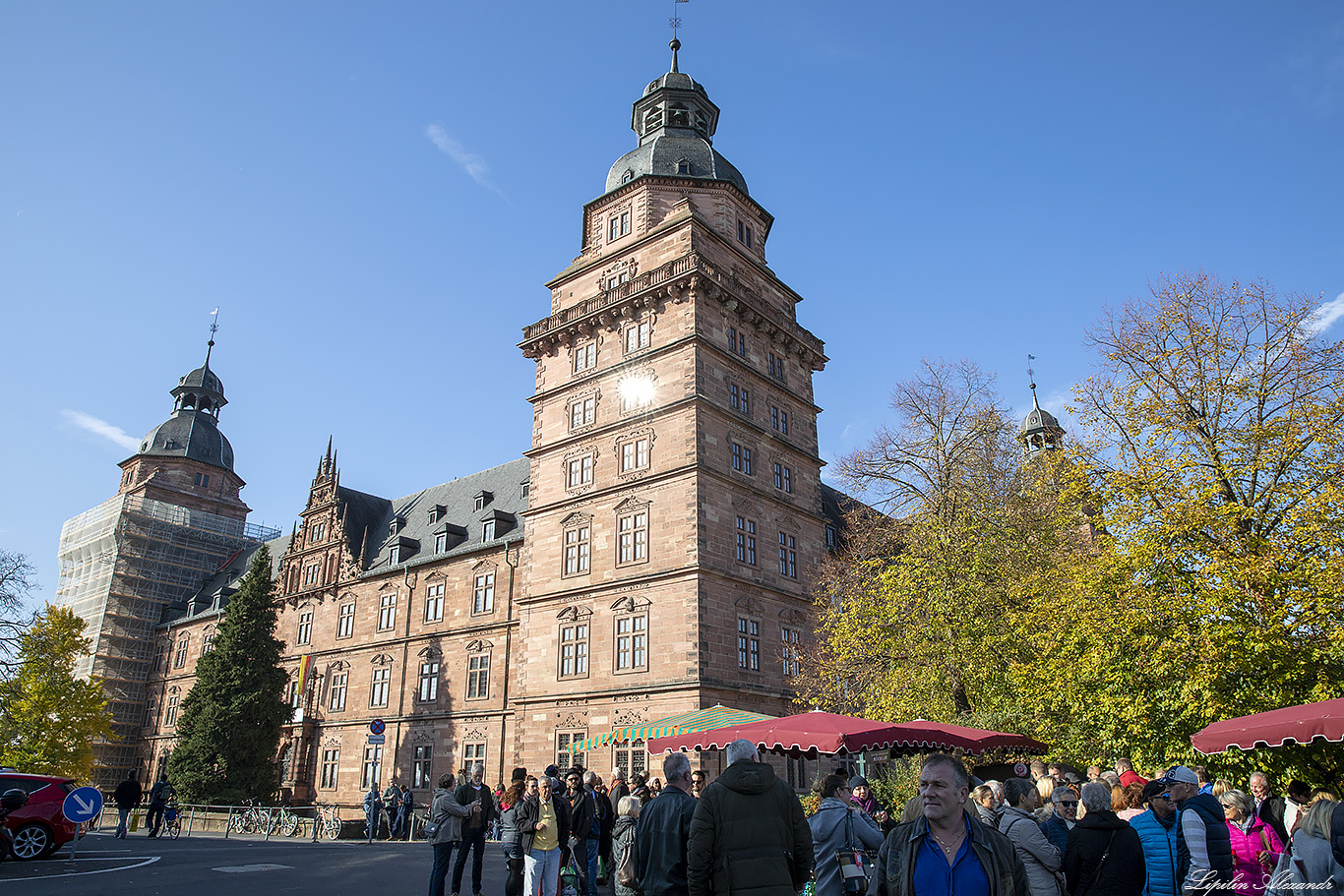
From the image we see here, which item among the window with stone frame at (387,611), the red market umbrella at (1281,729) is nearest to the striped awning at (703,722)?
the red market umbrella at (1281,729)

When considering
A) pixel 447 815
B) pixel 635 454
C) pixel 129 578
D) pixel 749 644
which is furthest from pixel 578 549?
pixel 129 578

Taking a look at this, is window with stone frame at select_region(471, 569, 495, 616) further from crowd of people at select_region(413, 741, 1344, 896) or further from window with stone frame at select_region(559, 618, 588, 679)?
crowd of people at select_region(413, 741, 1344, 896)

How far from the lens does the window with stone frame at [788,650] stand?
100.0 ft

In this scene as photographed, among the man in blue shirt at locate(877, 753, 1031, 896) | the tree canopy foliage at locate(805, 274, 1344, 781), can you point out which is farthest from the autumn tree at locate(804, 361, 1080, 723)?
the man in blue shirt at locate(877, 753, 1031, 896)

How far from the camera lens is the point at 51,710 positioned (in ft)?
146

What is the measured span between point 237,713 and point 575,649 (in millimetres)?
18662

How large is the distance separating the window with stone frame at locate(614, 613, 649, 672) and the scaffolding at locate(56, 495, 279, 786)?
43.6m

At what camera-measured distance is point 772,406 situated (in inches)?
1352

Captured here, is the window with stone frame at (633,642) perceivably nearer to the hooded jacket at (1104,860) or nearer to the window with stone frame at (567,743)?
the window with stone frame at (567,743)

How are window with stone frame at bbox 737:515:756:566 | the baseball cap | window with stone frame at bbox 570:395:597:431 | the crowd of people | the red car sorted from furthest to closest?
window with stone frame at bbox 570:395:597:431, window with stone frame at bbox 737:515:756:566, the red car, the baseball cap, the crowd of people

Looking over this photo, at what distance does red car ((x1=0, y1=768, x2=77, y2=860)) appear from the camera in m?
15.5

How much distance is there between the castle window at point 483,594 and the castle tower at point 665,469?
5.33 metres

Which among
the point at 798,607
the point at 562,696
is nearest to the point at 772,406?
the point at 798,607

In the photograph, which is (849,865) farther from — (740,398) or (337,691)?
(337,691)
